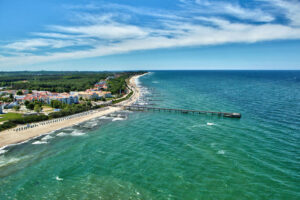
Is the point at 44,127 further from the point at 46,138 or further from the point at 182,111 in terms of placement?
Answer: the point at 182,111

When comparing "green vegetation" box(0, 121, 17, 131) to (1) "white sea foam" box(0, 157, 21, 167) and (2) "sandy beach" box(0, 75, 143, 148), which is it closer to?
(2) "sandy beach" box(0, 75, 143, 148)

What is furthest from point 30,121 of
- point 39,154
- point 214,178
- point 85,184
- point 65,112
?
point 214,178

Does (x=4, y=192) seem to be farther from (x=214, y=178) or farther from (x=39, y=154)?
(x=214, y=178)

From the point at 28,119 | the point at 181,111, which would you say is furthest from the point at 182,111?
the point at 28,119

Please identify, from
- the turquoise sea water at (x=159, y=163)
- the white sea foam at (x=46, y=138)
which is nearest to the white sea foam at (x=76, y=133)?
the turquoise sea water at (x=159, y=163)

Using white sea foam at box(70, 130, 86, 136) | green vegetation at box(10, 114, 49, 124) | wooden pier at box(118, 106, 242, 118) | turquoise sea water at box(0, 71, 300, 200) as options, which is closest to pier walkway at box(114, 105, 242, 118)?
wooden pier at box(118, 106, 242, 118)

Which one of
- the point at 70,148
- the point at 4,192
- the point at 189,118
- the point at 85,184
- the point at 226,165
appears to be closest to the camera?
the point at 4,192

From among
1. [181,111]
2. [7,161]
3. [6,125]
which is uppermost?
[181,111]

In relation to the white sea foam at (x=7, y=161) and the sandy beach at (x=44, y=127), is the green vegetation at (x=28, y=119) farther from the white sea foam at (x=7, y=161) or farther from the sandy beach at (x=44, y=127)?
the white sea foam at (x=7, y=161)

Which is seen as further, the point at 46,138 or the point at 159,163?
the point at 46,138
